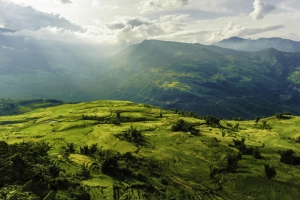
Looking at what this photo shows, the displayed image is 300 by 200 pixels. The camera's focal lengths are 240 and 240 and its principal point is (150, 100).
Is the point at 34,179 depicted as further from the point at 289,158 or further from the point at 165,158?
the point at 289,158

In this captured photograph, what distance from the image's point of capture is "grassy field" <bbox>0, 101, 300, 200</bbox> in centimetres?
7738

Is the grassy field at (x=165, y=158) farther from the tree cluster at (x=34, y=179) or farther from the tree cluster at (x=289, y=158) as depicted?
the tree cluster at (x=34, y=179)

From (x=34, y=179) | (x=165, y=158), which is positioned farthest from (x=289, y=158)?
(x=34, y=179)

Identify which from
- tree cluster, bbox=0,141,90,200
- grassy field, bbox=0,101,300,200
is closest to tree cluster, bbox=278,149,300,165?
grassy field, bbox=0,101,300,200

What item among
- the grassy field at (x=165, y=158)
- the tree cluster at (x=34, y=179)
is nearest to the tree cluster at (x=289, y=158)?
the grassy field at (x=165, y=158)

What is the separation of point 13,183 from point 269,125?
179 m

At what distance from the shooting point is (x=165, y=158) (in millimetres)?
107375

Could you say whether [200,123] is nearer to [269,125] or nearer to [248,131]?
[248,131]

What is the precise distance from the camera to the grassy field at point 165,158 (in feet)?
254

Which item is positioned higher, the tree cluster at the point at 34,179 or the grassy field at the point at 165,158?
the tree cluster at the point at 34,179

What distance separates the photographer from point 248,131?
16788 centimetres

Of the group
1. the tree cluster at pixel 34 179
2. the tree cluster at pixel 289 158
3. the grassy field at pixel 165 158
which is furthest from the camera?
the tree cluster at pixel 289 158

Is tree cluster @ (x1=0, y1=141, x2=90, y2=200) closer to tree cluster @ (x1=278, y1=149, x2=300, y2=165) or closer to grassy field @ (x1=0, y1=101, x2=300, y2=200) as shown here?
grassy field @ (x1=0, y1=101, x2=300, y2=200)

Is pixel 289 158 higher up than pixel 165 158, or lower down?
lower down
